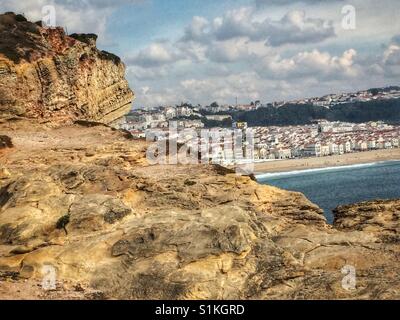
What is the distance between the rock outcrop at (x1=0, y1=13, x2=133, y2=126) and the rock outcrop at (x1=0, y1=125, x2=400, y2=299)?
27.9 ft

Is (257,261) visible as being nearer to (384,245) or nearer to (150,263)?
(150,263)

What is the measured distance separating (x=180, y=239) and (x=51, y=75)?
18848 millimetres

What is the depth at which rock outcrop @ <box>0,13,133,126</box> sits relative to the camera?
94.0ft

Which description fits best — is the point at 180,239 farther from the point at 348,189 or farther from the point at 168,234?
the point at 348,189

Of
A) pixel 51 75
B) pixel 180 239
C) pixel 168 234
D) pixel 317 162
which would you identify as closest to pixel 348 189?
pixel 51 75

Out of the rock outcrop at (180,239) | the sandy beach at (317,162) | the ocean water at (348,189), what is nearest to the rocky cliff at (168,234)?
the rock outcrop at (180,239)

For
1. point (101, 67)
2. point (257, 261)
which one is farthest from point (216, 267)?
point (101, 67)

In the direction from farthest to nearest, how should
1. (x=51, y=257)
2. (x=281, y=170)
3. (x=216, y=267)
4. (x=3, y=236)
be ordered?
1. (x=281, y=170)
2. (x=3, y=236)
3. (x=51, y=257)
4. (x=216, y=267)

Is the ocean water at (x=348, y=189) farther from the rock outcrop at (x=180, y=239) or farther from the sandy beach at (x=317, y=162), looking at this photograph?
the rock outcrop at (x=180, y=239)

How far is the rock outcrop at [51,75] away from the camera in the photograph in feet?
94.0

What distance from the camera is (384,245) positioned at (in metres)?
15.2

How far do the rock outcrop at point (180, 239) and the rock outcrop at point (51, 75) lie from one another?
8511mm

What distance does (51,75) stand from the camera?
30266 mm
